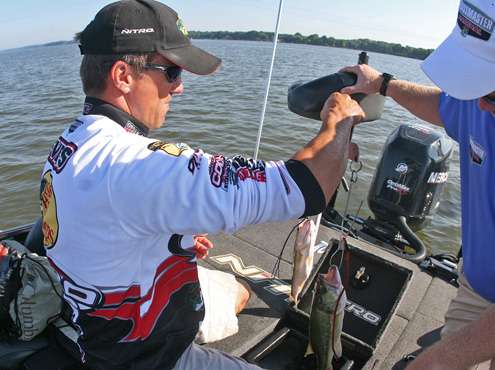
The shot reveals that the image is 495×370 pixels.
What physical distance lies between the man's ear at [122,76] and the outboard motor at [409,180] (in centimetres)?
339

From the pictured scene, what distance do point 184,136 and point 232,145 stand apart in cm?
128

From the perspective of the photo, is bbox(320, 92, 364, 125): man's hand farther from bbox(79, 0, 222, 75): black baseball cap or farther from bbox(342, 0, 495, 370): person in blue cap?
bbox(79, 0, 222, 75): black baseball cap

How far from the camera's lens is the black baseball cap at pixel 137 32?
1716 millimetres

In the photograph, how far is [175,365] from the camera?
2.03 metres

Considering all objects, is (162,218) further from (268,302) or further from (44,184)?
(268,302)

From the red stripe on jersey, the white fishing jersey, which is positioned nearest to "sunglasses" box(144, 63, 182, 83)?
the white fishing jersey

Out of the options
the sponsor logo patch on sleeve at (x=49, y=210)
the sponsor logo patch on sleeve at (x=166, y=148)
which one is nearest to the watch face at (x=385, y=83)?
the sponsor logo patch on sleeve at (x=166, y=148)

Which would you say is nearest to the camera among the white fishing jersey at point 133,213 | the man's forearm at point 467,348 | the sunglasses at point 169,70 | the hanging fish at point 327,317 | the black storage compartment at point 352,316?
the white fishing jersey at point 133,213

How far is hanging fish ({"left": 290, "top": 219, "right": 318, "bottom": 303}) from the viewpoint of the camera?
9.33 ft

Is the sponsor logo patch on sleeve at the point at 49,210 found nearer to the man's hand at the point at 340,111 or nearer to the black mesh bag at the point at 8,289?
the black mesh bag at the point at 8,289

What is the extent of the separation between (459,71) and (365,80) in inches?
27.9

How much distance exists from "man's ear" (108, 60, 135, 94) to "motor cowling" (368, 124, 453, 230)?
11.4 ft

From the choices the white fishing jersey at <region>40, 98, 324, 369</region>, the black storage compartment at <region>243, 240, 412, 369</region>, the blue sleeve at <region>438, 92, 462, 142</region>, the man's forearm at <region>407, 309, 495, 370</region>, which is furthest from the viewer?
the black storage compartment at <region>243, 240, 412, 369</region>

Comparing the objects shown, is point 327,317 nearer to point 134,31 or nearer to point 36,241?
point 134,31
